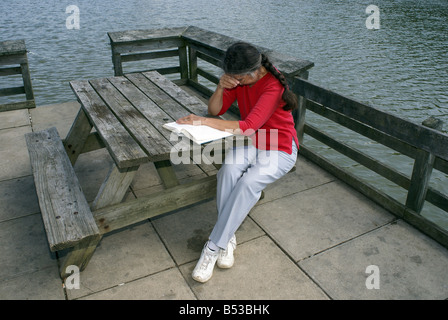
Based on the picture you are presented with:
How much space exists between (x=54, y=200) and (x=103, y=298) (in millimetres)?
767

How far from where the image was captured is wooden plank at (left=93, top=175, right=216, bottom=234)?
3070 millimetres

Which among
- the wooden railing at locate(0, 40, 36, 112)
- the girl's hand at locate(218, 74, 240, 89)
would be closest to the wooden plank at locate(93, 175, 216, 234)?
the girl's hand at locate(218, 74, 240, 89)

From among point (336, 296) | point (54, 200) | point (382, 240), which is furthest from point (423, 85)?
point (54, 200)

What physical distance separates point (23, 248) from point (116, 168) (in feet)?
3.63

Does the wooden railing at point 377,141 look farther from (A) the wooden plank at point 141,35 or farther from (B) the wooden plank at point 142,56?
(B) the wooden plank at point 142,56

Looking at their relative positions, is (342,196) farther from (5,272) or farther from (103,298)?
(5,272)

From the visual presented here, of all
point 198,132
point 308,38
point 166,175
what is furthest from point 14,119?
point 308,38

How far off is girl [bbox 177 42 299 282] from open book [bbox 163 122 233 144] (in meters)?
0.06

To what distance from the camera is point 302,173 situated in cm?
454

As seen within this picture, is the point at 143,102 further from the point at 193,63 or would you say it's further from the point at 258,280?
the point at 193,63

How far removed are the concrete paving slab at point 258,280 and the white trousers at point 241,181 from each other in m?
0.26

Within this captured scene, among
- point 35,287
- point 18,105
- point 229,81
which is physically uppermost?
point 229,81

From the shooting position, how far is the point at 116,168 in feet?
10.1

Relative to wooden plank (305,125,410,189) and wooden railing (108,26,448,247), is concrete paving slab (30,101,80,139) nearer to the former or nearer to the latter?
wooden railing (108,26,448,247)
